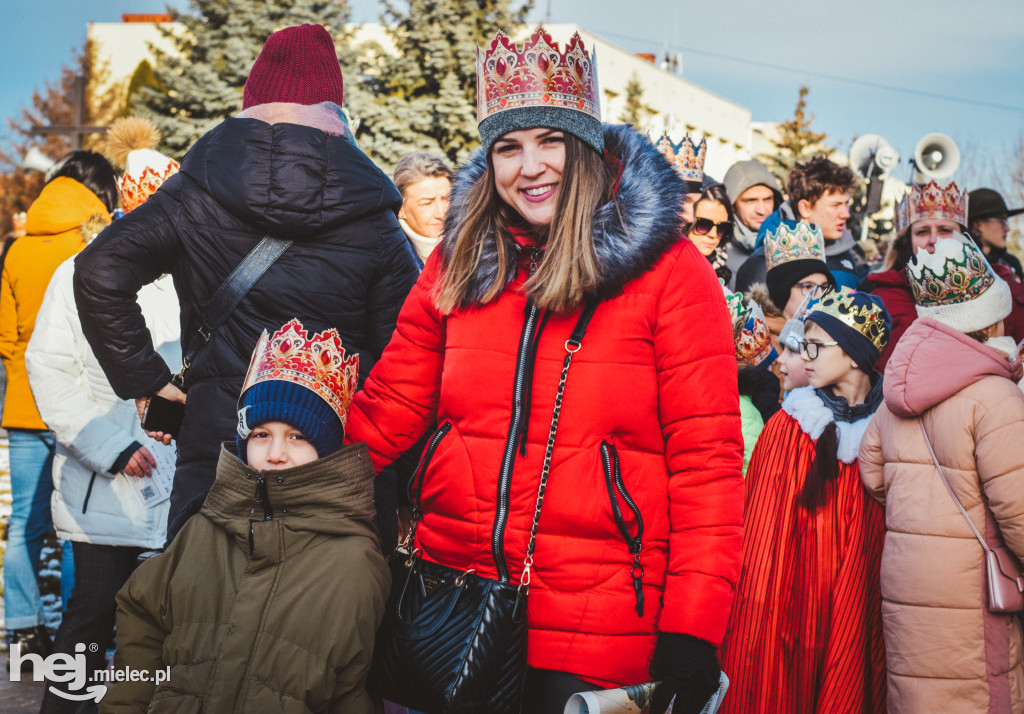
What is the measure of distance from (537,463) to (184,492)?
145 cm

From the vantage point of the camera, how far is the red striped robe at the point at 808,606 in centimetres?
→ 388

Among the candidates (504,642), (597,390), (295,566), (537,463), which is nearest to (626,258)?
(597,390)

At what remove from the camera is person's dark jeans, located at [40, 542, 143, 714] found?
4.25 m

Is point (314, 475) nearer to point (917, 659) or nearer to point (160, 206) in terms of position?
point (160, 206)

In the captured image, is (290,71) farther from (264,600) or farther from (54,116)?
(54,116)

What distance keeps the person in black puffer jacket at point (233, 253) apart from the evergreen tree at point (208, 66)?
15.9 meters

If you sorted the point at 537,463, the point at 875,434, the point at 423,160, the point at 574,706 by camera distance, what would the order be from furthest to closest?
the point at 423,160 < the point at 875,434 < the point at 537,463 < the point at 574,706

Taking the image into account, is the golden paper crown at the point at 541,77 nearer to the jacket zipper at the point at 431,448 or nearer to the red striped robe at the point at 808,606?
the jacket zipper at the point at 431,448

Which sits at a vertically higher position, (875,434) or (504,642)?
(875,434)

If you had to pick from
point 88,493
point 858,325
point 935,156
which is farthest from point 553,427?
point 935,156

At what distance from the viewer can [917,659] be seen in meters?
3.58

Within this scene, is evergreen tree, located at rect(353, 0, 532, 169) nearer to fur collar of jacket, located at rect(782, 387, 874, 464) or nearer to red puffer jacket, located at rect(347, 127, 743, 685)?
fur collar of jacket, located at rect(782, 387, 874, 464)

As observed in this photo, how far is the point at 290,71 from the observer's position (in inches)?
142

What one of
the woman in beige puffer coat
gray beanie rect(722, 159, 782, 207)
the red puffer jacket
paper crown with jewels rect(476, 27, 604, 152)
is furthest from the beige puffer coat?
gray beanie rect(722, 159, 782, 207)
